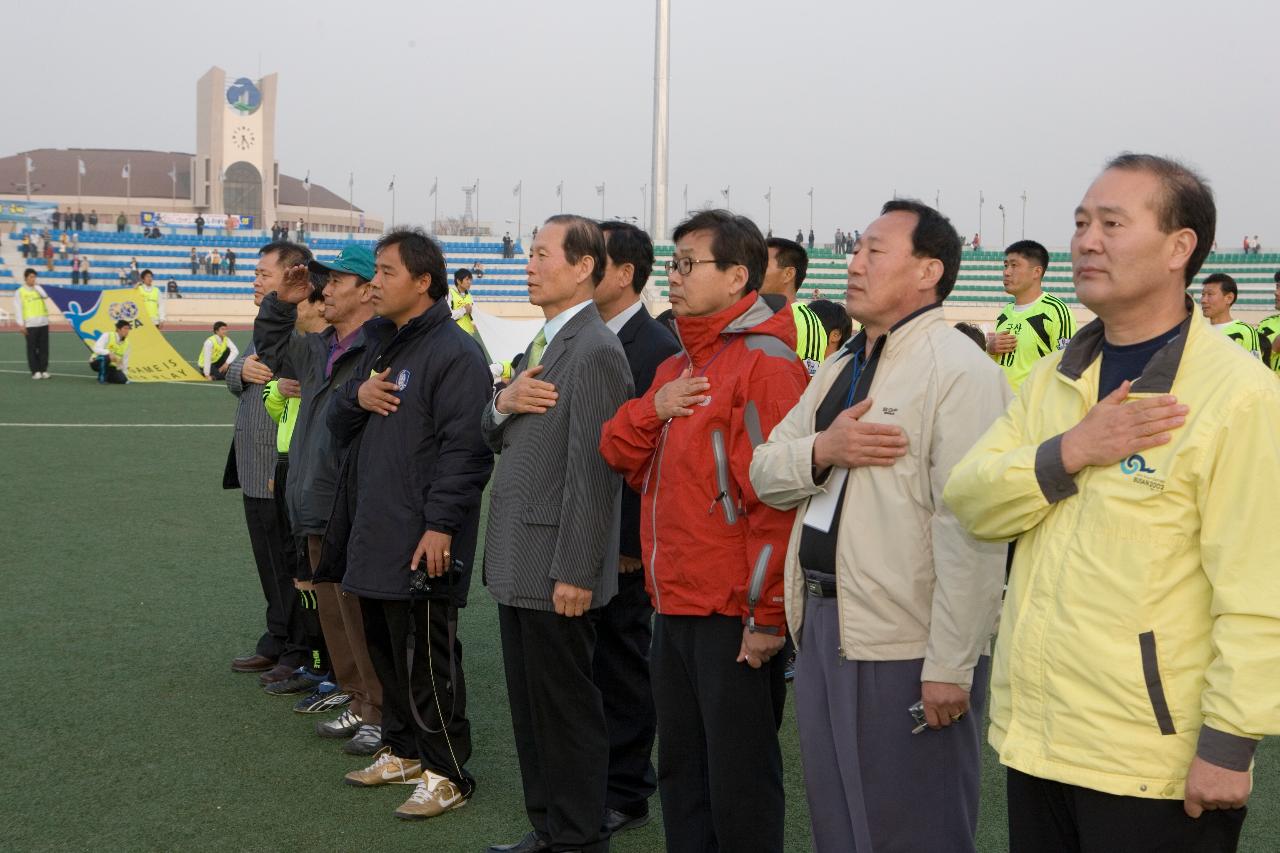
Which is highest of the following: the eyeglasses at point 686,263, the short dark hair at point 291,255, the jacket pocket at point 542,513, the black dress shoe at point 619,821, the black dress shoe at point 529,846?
the short dark hair at point 291,255

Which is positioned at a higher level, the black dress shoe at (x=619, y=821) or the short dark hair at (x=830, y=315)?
the short dark hair at (x=830, y=315)

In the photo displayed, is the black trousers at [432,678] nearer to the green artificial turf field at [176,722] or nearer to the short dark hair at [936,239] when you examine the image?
the green artificial turf field at [176,722]

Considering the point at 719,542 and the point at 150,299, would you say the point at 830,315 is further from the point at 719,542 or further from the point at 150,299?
the point at 150,299

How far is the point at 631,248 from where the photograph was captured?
4523 millimetres

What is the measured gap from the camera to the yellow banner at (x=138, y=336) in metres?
19.7

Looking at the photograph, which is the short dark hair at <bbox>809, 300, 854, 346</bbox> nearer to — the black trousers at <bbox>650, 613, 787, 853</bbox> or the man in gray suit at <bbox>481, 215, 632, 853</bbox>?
the man in gray suit at <bbox>481, 215, 632, 853</bbox>

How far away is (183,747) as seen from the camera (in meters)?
4.79

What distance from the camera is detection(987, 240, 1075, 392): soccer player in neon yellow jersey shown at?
7.40 metres

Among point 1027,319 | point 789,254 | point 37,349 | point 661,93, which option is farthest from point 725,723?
point 661,93

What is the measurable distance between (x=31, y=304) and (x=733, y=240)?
741 inches

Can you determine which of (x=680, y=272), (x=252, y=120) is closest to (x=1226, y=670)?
(x=680, y=272)

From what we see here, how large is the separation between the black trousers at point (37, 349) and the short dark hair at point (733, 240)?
1916cm

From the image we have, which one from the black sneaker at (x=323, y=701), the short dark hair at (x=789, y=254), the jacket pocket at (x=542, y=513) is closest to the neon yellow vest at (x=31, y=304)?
the black sneaker at (x=323, y=701)

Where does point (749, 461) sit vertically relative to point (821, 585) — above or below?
above
